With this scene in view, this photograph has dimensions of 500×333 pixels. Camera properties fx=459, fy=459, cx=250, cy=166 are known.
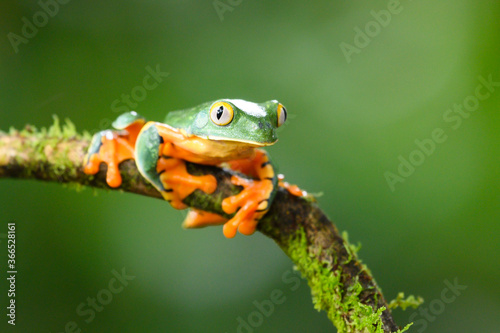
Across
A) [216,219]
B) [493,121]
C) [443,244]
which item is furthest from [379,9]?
[216,219]

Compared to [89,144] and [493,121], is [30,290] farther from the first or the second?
[493,121]

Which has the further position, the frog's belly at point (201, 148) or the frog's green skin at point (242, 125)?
the frog's belly at point (201, 148)

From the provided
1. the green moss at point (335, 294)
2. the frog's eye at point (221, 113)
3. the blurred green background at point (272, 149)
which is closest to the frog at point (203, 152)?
the frog's eye at point (221, 113)

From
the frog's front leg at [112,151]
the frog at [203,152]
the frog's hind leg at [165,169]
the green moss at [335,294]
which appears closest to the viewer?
the green moss at [335,294]

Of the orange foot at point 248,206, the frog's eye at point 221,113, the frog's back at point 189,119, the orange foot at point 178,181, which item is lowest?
the orange foot at point 248,206

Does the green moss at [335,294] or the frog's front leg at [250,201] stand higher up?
the frog's front leg at [250,201]

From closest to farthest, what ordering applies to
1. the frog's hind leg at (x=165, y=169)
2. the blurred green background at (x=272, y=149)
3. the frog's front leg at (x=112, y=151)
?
the frog's hind leg at (x=165, y=169) → the frog's front leg at (x=112, y=151) → the blurred green background at (x=272, y=149)

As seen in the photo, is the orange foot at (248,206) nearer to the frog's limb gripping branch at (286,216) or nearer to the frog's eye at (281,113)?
the frog's limb gripping branch at (286,216)
